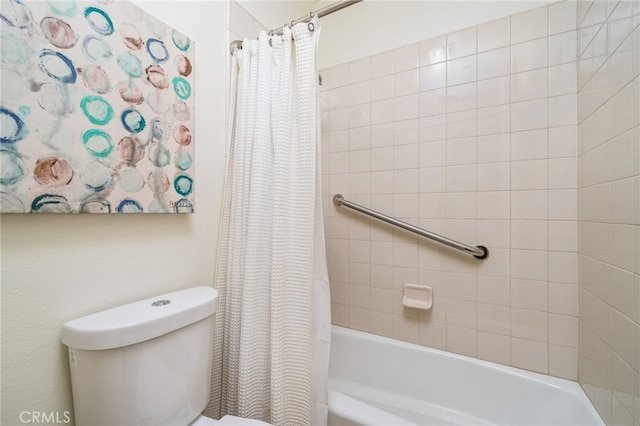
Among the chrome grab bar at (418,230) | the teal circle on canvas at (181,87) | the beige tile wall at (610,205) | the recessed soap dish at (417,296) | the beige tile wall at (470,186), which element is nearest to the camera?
the beige tile wall at (610,205)

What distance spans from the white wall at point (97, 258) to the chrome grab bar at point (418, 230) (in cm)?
72

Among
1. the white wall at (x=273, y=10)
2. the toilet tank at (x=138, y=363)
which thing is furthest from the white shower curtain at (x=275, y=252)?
the white wall at (x=273, y=10)

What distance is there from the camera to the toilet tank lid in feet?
1.98

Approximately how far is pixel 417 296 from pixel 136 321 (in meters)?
1.21

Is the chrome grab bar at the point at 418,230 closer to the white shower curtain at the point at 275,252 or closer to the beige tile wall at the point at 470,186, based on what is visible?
the beige tile wall at the point at 470,186

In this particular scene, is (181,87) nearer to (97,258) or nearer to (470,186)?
(97,258)

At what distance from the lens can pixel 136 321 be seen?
25.4 inches

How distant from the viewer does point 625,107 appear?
2.43 feet

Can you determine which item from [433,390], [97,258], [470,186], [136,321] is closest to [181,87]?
[97,258]

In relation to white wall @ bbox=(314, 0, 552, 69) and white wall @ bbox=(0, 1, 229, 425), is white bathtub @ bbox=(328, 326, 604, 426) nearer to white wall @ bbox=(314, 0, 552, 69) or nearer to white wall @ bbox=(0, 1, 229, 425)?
white wall @ bbox=(0, 1, 229, 425)

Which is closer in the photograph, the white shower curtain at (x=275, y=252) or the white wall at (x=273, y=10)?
the white shower curtain at (x=275, y=252)

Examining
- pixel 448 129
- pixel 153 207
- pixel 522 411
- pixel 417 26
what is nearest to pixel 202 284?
pixel 153 207

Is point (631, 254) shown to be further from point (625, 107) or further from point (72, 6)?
point (72, 6)

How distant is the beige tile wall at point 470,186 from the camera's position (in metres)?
1.12
